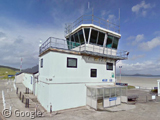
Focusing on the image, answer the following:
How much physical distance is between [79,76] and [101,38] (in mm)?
6049

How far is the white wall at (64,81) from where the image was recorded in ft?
35.5

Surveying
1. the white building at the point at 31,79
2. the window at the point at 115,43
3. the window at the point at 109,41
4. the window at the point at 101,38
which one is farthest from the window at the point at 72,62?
the white building at the point at 31,79

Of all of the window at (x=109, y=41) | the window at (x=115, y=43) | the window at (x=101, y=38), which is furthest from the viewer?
the window at (x=115, y=43)

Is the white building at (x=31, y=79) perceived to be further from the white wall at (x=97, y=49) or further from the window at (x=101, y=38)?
the window at (x=101, y=38)

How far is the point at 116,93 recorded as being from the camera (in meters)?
14.0

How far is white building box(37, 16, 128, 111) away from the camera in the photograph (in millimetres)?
11000

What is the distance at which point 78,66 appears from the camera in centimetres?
1268

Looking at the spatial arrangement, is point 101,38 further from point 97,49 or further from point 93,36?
point 97,49

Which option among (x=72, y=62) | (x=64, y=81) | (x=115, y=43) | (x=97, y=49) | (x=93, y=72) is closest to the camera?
(x=64, y=81)

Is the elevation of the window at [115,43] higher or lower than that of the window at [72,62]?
higher

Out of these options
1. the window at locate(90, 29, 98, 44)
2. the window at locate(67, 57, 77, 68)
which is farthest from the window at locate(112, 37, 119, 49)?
the window at locate(67, 57, 77, 68)

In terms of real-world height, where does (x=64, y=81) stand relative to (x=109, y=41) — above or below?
below

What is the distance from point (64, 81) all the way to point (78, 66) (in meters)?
2.40

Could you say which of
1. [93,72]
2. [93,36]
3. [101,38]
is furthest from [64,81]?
[101,38]
